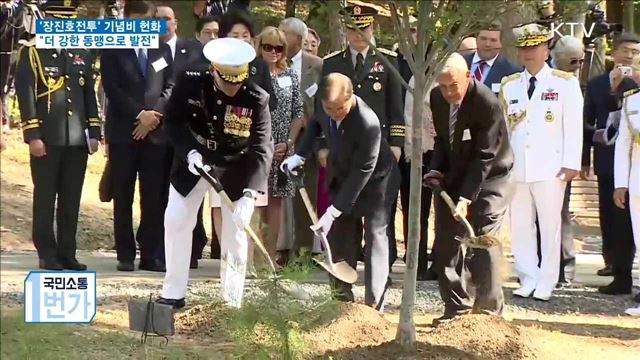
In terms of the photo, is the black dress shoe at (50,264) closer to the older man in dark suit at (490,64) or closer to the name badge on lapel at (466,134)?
the name badge on lapel at (466,134)

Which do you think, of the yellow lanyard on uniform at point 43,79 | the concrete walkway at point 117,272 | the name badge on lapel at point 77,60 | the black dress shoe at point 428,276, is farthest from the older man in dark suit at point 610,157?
the yellow lanyard on uniform at point 43,79

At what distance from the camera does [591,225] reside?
13.9 metres

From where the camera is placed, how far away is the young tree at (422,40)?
5371mm

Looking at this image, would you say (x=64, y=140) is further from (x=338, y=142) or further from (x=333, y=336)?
(x=333, y=336)

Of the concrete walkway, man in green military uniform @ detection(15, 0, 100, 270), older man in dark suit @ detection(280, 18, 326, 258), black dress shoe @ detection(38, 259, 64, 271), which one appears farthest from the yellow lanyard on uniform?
older man in dark suit @ detection(280, 18, 326, 258)

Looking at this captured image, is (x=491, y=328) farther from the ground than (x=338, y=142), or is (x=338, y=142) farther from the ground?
(x=338, y=142)

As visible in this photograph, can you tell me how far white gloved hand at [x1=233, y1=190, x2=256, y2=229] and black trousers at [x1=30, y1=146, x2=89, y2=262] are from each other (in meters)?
1.95

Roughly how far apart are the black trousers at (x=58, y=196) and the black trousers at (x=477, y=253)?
2.81 metres

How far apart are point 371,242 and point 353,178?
1.55ft

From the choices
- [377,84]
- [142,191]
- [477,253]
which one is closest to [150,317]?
[477,253]

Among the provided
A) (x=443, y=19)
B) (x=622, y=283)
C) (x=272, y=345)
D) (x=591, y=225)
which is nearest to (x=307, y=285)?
(x=272, y=345)

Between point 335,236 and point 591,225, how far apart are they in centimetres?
773

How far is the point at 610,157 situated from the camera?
866 cm
